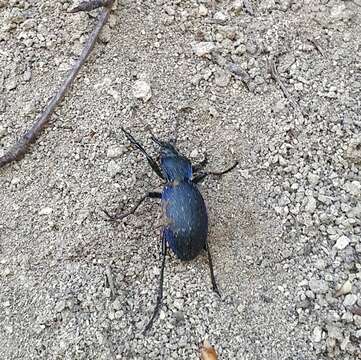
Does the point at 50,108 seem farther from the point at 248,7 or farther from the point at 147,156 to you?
the point at 248,7

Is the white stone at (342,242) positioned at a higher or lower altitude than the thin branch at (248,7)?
lower

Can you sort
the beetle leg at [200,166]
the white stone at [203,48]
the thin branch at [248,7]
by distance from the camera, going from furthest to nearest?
the thin branch at [248,7], the white stone at [203,48], the beetle leg at [200,166]

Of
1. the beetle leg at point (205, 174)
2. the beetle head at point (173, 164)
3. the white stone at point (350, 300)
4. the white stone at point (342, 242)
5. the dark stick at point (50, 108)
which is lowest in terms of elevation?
the white stone at point (350, 300)

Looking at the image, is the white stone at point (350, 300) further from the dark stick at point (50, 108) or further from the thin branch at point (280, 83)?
the dark stick at point (50, 108)

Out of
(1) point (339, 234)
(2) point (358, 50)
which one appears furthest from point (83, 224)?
(2) point (358, 50)

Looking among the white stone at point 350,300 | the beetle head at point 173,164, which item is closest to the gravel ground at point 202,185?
the white stone at point 350,300

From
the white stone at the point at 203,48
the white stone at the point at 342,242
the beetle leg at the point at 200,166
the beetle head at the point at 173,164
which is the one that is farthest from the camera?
the white stone at the point at 203,48

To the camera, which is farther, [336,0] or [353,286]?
[336,0]

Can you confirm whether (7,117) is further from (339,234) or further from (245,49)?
(339,234)
